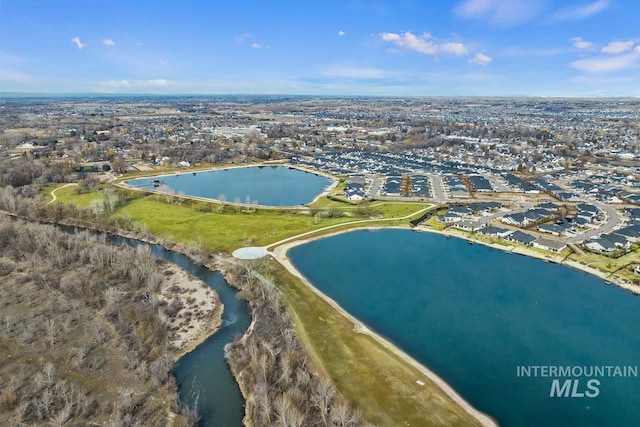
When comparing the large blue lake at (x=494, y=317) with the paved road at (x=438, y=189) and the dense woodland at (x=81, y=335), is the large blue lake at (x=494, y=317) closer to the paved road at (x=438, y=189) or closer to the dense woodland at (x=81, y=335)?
the dense woodland at (x=81, y=335)

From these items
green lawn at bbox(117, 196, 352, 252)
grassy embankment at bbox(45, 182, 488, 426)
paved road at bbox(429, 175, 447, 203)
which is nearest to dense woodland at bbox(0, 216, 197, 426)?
green lawn at bbox(117, 196, 352, 252)

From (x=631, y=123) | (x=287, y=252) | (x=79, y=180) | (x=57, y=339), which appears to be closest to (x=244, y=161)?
(x=79, y=180)

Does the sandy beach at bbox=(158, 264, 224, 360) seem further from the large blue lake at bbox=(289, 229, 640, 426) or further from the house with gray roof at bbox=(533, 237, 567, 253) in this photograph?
the house with gray roof at bbox=(533, 237, 567, 253)

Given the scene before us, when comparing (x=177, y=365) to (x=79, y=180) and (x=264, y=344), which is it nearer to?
(x=264, y=344)

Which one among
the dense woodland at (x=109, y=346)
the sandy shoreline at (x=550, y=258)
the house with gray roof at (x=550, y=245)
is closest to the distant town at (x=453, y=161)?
the house with gray roof at (x=550, y=245)

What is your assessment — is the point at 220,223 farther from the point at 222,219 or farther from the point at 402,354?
the point at 402,354

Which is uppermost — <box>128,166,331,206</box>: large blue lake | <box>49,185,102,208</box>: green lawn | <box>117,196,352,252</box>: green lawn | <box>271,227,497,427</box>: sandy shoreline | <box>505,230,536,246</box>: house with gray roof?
<box>505,230,536,246</box>: house with gray roof

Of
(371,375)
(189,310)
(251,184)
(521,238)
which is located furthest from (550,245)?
(251,184)

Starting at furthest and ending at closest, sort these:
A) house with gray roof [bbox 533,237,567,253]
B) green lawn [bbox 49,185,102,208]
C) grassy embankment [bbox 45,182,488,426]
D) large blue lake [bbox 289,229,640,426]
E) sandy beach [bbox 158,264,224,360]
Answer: green lawn [bbox 49,185,102,208], house with gray roof [bbox 533,237,567,253], sandy beach [bbox 158,264,224,360], large blue lake [bbox 289,229,640,426], grassy embankment [bbox 45,182,488,426]
